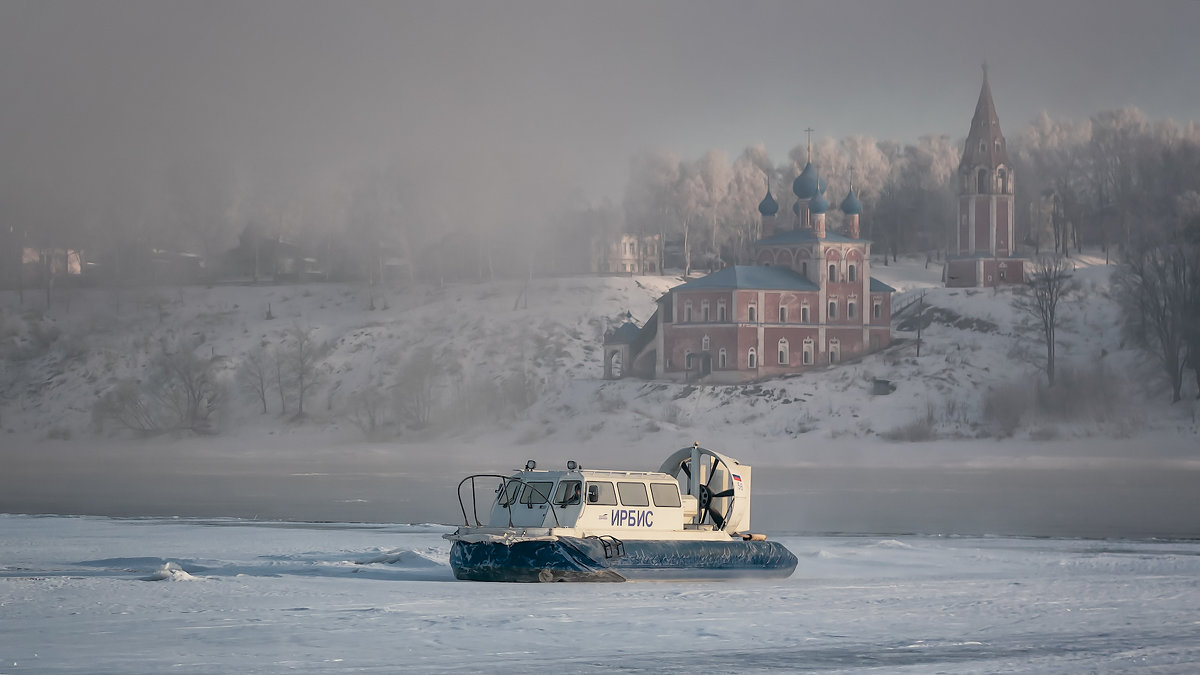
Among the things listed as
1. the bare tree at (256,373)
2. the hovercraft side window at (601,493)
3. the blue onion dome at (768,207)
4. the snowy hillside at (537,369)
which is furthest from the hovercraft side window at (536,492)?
the blue onion dome at (768,207)

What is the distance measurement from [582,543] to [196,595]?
7128 millimetres

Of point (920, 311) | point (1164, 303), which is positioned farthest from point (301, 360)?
point (1164, 303)

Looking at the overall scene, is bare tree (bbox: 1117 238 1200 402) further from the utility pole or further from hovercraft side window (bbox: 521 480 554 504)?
hovercraft side window (bbox: 521 480 554 504)

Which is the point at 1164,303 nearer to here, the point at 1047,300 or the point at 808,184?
the point at 1047,300

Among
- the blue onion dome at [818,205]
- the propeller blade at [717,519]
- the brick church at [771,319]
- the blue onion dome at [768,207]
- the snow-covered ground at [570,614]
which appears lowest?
the snow-covered ground at [570,614]

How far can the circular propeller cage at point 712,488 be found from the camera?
3138cm

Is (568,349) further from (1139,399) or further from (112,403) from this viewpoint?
(1139,399)

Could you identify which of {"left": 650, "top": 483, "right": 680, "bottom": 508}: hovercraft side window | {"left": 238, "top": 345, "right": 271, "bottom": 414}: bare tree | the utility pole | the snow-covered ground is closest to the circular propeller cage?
{"left": 650, "top": 483, "right": 680, "bottom": 508}: hovercraft side window

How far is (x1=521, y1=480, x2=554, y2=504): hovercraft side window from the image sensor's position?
96.0 feet

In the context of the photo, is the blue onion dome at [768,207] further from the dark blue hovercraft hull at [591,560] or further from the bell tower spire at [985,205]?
the dark blue hovercraft hull at [591,560]

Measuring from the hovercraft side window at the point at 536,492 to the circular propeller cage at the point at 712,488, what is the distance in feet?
10.2

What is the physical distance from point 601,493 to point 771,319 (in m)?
78.6

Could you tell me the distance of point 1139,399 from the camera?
320 ft

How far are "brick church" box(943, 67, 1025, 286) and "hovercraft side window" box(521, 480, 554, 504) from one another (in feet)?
309
